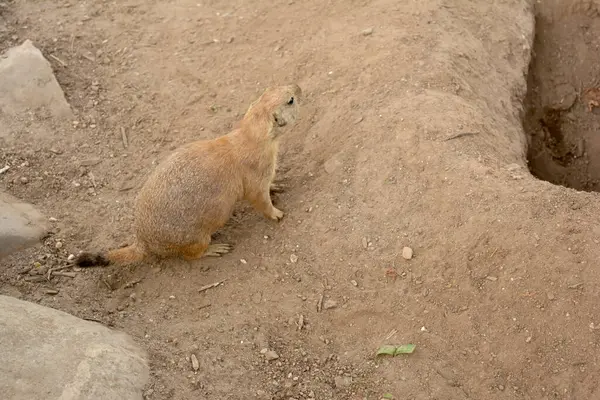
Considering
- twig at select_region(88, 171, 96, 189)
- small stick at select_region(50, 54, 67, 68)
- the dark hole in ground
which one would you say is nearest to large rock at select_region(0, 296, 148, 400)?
twig at select_region(88, 171, 96, 189)

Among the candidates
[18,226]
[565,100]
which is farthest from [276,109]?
[565,100]

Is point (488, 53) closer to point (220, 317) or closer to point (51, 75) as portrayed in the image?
point (220, 317)

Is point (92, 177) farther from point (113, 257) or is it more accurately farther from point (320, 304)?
point (320, 304)

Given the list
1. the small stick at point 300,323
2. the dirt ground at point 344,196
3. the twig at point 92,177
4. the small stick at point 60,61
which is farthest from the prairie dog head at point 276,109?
the small stick at point 60,61

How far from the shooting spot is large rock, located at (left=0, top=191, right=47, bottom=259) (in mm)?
4695

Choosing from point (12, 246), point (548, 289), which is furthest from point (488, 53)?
point (12, 246)

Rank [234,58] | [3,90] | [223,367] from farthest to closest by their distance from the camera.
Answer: [234,58] < [3,90] < [223,367]

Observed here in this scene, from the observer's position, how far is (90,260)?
4.43m

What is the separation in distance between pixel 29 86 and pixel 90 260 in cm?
237

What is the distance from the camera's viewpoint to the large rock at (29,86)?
5.82m

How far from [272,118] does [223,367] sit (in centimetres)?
194

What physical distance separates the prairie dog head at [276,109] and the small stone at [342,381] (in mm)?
1940

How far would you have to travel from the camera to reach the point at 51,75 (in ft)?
19.6

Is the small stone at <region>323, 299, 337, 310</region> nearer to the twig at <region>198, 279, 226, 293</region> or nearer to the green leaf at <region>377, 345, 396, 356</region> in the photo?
the green leaf at <region>377, 345, 396, 356</region>
